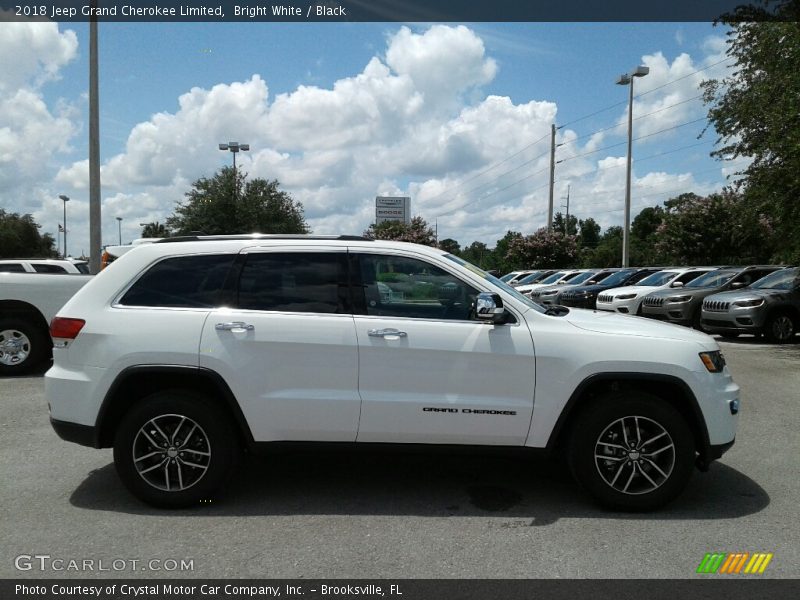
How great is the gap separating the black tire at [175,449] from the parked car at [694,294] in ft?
44.4

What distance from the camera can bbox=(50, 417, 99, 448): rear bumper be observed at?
434 centimetres

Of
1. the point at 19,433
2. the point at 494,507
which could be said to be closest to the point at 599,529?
the point at 494,507

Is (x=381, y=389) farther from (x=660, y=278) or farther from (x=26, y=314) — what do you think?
(x=660, y=278)

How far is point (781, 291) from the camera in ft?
44.1

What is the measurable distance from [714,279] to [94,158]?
1562cm

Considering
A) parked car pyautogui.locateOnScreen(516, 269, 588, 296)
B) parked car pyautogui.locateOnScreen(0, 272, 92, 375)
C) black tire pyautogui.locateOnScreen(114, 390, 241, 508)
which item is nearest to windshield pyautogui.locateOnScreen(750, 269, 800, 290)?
parked car pyautogui.locateOnScreen(516, 269, 588, 296)

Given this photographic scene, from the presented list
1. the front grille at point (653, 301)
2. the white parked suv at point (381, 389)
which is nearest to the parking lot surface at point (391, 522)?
the white parked suv at point (381, 389)

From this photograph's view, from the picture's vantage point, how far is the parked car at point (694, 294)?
604 inches

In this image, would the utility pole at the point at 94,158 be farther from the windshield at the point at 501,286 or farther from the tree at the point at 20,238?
the tree at the point at 20,238

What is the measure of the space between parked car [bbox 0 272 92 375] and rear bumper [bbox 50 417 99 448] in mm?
5705

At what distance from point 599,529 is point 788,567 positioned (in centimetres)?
102

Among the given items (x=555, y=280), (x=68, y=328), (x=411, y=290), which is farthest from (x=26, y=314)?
(x=555, y=280)
